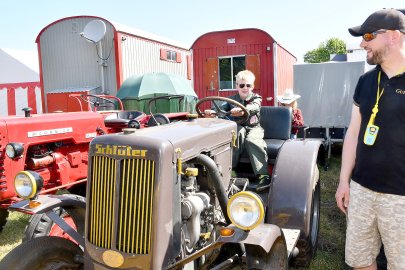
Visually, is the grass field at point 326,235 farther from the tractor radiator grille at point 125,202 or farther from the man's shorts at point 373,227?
the tractor radiator grille at point 125,202

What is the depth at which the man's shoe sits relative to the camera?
358cm

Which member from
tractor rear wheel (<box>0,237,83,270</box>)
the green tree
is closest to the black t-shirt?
tractor rear wheel (<box>0,237,83,270</box>)

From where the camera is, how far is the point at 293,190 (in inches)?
118

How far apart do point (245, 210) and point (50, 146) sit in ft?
10.7

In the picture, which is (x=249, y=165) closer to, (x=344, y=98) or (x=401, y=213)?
(x=401, y=213)

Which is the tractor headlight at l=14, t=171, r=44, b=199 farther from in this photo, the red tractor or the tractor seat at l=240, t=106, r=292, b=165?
the tractor seat at l=240, t=106, r=292, b=165

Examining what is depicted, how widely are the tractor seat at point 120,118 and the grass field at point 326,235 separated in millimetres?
1604

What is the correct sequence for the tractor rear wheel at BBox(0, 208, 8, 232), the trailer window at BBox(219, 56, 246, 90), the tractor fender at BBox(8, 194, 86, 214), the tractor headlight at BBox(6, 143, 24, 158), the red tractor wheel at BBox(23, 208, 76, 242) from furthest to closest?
the trailer window at BBox(219, 56, 246, 90)
the tractor rear wheel at BBox(0, 208, 8, 232)
the tractor headlight at BBox(6, 143, 24, 158)
the red tractor wheel at BBox(23, 208, 76, 242)
the tractor fender at BBox(8, 194, 86, 214)

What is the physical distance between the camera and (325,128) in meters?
8.12

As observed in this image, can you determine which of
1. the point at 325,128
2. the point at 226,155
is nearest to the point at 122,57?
the point at 325,128

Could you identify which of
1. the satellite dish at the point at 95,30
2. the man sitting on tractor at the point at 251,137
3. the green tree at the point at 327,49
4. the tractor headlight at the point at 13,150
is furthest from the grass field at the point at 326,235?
the green tree at the point at 327,49

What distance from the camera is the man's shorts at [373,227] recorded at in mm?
2121

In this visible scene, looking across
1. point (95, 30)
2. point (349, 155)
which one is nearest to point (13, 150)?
point (349, 155)

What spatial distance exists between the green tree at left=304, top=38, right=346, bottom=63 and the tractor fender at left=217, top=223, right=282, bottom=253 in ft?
131
